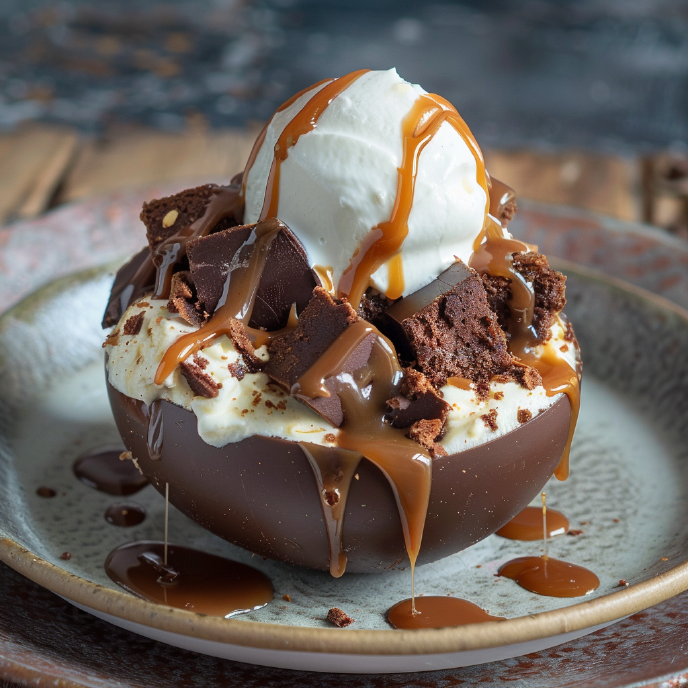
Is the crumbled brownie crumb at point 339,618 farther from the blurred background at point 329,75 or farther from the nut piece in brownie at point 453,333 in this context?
the blurred background at point 329,75

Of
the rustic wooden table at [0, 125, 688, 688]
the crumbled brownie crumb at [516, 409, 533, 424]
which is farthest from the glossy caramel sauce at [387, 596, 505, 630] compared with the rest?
the rustic wooden table at [0, 125, 688, 688]

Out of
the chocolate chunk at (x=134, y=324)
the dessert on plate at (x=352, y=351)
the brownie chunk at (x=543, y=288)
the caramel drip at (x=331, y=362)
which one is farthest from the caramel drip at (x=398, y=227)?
the chocolate chunk at (x=134, y=324)

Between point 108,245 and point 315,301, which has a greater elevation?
point 315,301

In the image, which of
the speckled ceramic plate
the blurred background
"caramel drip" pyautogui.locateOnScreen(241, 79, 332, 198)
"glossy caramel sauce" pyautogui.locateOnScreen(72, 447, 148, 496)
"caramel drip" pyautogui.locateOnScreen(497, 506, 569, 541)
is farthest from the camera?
the blurred background

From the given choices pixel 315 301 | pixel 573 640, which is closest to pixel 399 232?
pixel 315 301

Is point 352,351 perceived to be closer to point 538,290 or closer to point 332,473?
point 332,473

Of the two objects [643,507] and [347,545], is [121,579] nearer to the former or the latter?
[347,545]

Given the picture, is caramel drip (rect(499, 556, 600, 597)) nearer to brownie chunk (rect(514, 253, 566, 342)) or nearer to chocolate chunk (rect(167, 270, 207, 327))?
brownie chunk (rect(514, 253, 566, 342))

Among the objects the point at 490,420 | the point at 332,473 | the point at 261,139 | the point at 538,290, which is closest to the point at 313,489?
the point at 332,473
